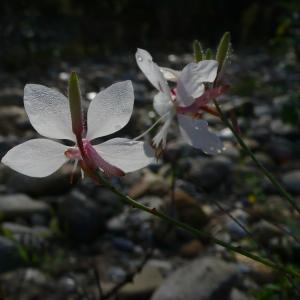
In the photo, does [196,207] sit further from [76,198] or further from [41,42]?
[41,42]

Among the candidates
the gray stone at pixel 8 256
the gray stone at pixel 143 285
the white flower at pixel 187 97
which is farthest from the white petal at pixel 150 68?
the gray stone at pixel 8 256

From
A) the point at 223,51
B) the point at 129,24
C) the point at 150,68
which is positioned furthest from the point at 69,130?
the point at 129,24

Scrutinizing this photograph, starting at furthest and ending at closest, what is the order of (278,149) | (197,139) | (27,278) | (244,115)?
(244,115), (278,149), (27,278), (197,139)

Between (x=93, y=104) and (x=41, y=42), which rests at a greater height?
(x=93, y=104)

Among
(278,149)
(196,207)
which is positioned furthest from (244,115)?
(196,207)

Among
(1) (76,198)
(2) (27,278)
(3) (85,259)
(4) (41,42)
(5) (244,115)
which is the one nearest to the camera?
(2) (27,278)

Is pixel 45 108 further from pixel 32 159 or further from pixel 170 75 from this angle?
pixel 170 75

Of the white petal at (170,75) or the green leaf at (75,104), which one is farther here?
the white petal at (170,75)

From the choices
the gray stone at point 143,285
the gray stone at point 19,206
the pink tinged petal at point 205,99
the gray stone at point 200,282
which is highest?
the pink tinged petal at point 205,99

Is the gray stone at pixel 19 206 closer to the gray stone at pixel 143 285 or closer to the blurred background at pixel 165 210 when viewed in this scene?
the blurred background at pixel 165 210
